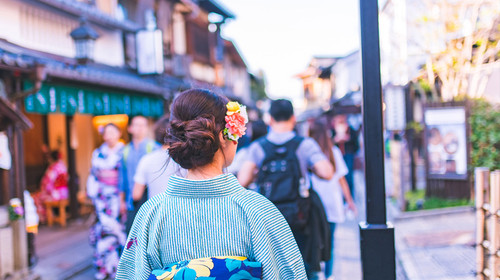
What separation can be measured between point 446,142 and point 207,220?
8887mm

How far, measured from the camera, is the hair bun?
1945mm

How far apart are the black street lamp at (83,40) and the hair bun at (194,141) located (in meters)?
6.81

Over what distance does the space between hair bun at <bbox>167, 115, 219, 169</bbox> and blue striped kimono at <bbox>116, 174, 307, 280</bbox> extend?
0.33ft

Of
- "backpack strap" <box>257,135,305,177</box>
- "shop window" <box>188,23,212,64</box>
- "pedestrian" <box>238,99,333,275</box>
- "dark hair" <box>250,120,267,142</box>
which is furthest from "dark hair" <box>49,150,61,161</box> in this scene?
"shop window" <box>188,23,212,64</box>

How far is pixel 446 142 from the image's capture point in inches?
379

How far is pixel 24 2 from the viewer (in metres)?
7.65

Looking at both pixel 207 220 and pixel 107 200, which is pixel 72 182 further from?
pixel 207 220

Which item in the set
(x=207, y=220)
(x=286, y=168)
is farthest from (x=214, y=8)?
(x=207, y=220)

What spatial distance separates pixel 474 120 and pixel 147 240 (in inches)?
355

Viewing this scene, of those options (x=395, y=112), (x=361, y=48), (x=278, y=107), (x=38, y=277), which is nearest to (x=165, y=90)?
(x=395, y=112)

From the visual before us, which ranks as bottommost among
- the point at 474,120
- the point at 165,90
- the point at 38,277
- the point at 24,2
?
the point at 38,277

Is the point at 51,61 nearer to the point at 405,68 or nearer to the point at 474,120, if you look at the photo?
the point at 474,120

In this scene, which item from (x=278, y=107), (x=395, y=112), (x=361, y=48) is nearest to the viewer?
(x=361, y=48)

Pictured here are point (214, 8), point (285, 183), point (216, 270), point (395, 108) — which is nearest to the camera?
point (216, 270)
